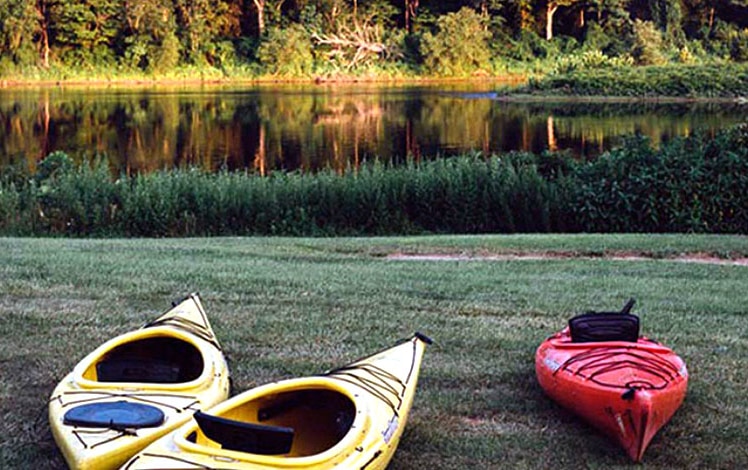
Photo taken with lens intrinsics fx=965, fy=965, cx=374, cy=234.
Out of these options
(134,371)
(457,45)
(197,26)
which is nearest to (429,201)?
(134,371)

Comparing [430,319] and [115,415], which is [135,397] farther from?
[430,319]

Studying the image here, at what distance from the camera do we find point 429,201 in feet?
43.9

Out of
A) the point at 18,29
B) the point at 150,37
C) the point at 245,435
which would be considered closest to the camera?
the point at 245,435

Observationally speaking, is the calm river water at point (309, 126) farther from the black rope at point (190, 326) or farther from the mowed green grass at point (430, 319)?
the black rope at point (190, 326)

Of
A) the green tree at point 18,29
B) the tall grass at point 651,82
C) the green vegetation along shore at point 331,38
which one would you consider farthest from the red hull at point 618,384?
the green tree at point 18,29

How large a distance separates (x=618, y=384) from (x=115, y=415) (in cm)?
224

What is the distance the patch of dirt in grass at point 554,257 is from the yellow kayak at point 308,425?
5040 millimetres

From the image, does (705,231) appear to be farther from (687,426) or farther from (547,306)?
(687,426)

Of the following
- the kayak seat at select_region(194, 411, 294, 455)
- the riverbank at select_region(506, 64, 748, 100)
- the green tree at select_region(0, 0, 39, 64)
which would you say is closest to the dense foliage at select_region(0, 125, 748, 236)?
the kayak seat at select_region(194, 411, 294, 455)

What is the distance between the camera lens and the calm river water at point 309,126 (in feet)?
73.0

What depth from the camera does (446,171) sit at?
1371cm

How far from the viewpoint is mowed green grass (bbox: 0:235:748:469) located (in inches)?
185

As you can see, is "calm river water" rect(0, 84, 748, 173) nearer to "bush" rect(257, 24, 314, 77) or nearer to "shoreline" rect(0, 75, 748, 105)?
"shoreline" rect(0, 75, 748, 105)

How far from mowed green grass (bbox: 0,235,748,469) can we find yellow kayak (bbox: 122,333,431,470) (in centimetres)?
40
